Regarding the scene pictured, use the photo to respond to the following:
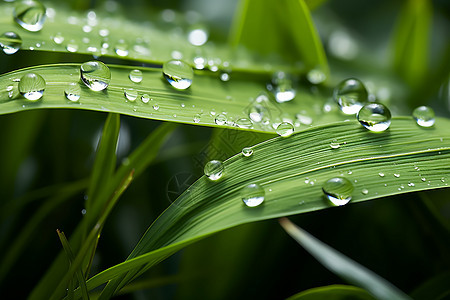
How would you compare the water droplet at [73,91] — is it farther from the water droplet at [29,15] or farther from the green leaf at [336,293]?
the green leaf at [336,293]

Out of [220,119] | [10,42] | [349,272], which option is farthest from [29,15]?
[349,272]

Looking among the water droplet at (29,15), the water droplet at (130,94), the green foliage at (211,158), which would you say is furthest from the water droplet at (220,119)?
the water droplet at (29,15)

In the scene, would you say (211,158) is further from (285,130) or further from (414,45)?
(414,45)

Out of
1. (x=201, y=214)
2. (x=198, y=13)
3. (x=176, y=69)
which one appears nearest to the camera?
(x=201, y=214)

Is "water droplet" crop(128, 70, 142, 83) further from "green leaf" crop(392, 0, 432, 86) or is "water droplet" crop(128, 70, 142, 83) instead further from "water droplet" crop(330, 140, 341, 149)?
"green leaf" crop(392, 0, 432, 86)

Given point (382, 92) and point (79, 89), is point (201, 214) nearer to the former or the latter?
point (79, 89)

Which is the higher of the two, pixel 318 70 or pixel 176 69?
pixel 318 70

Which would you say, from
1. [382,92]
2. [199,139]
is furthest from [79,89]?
[382,92]
